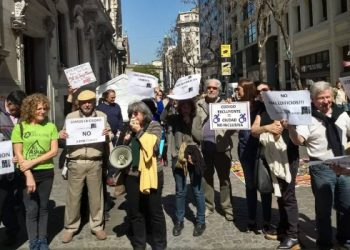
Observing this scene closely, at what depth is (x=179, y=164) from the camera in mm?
5934

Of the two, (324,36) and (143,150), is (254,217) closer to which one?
(143,150)

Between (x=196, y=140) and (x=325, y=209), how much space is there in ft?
6.32

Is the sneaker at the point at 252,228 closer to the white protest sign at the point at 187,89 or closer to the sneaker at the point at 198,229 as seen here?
the sneaker at the point at 198,229

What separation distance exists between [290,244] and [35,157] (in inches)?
124

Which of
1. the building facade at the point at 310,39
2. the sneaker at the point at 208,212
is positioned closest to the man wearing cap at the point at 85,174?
the sneaker at the point at 208,212

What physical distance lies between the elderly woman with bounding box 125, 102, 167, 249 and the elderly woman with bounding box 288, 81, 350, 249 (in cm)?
159

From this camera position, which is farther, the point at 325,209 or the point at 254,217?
the point at 254,217

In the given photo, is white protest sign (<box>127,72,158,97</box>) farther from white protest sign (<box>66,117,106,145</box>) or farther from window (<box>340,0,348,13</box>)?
window (<box>340,0,348,13</box>)

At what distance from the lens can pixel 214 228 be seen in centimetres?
624

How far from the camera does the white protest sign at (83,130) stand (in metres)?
5.74

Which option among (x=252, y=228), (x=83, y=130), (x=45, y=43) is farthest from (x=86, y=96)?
(x=45, y=43)

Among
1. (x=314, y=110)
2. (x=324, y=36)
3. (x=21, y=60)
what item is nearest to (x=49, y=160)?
(x=314, y=110)

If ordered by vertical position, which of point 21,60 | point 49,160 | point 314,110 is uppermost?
point 21,60

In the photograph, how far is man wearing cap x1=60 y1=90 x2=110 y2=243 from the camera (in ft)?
19.4
